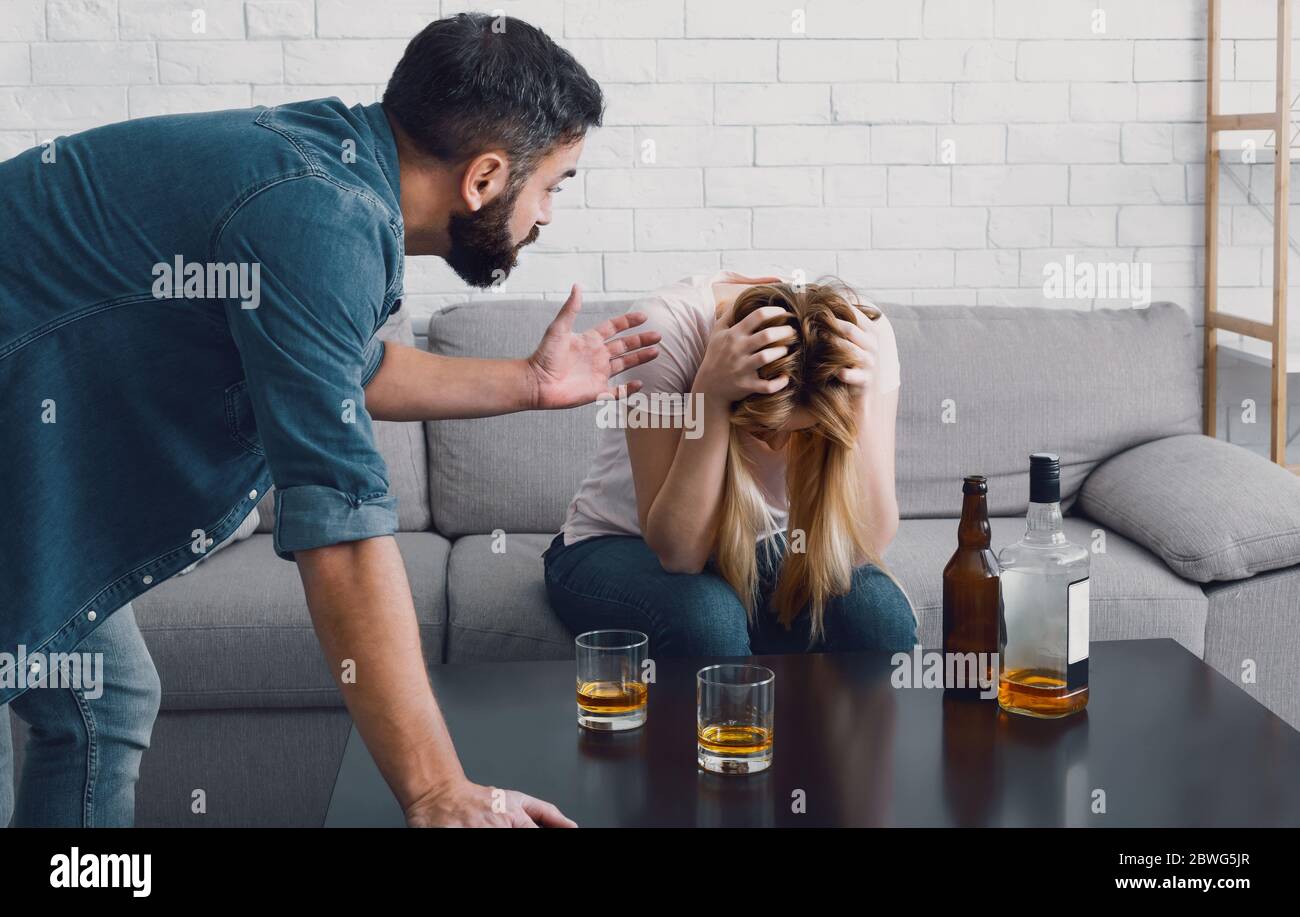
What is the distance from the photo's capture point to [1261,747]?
1.23 meters

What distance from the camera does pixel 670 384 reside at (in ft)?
6.06

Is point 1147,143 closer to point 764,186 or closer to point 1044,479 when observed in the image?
point 764,186

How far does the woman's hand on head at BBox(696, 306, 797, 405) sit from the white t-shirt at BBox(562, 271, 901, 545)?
152 millimetres

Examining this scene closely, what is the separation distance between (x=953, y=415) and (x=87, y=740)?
172cm

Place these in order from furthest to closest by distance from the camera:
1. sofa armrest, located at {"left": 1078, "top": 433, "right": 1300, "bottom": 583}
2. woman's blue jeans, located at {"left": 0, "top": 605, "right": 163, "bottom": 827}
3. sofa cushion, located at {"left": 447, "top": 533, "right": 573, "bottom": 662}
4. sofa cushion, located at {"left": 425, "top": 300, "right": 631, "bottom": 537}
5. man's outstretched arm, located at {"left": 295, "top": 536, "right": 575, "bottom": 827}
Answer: sofa cushion, located at {"left": 425, "top": 300, "right": 631, "bottom": 537} < sofa armrest, located at {"left": 1078, "top": 433, "right": 1300, "bottom": 583} < sofa cushion, located at {"left": 447, "top": 533, "right": 573, "bottom": 662} < woman's blue jeans, located at {"left": 0, "top": 605, "right": 163, "bottom": 827} < man's outstretched arm, located at {"left": 295, "top": 536, "right": 575, "bottom": 827}

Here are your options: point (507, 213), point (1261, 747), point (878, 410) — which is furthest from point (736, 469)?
point (1261, 747)

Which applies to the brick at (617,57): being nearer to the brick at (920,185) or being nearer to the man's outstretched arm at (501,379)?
the brick at (920,185)

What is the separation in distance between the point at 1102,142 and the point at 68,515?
7.95 feet

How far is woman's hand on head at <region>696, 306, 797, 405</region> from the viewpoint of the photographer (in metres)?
1.62

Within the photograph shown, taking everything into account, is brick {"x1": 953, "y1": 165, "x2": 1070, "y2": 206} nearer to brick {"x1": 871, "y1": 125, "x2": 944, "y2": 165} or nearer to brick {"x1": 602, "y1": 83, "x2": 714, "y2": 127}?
brick {"x1": 871, "y1": 125, "x2": 944, "y2": 165}

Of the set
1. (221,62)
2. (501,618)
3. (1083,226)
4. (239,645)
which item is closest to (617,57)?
(221,62)

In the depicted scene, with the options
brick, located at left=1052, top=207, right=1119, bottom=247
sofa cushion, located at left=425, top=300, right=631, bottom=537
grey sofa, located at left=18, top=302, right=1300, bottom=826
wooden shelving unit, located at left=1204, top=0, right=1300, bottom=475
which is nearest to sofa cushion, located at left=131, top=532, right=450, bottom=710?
grey sofa, located at left=18, top=302, right=1300, bottom=826

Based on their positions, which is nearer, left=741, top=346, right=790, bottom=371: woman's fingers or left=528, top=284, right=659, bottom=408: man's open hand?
left=528, top=284, right=659, bottom=408: man's open hand

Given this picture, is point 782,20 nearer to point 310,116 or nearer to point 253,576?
point 253,576
